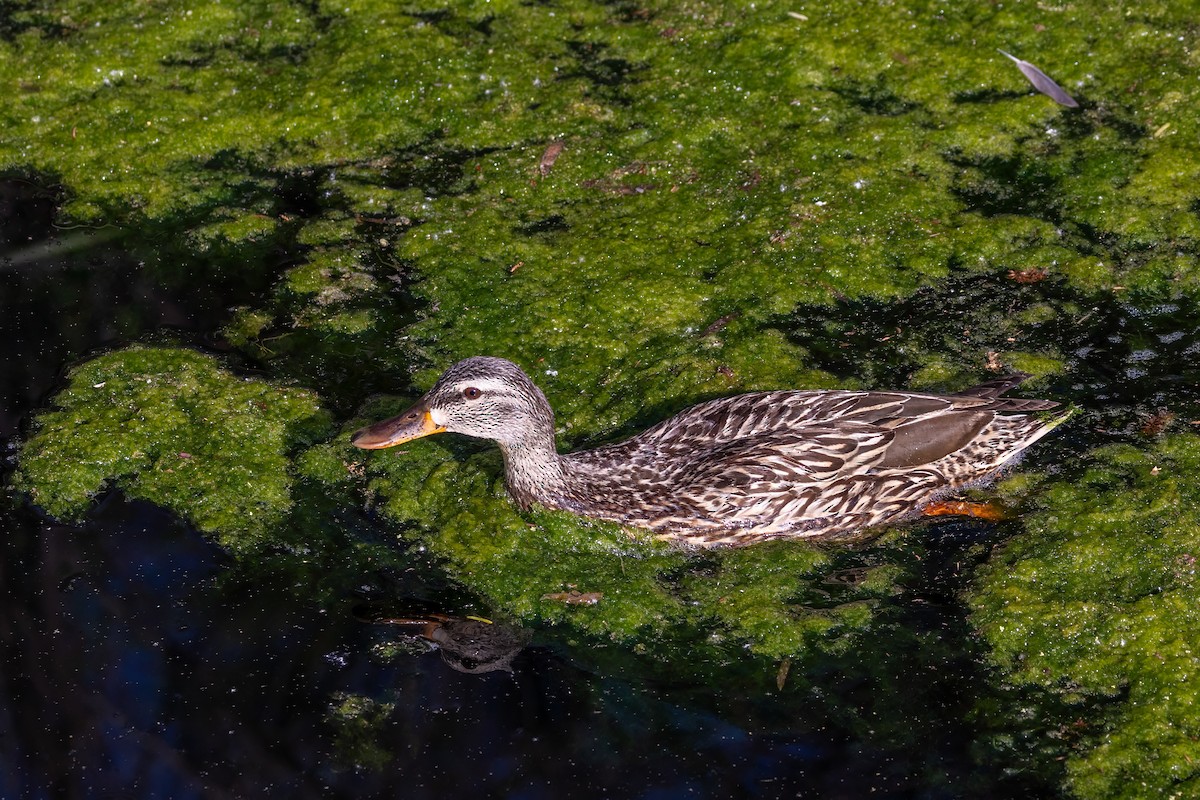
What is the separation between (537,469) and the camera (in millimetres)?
6707

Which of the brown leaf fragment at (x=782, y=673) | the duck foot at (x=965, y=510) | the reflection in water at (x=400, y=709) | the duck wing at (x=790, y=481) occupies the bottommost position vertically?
the reflection in water at (x=400, y=709)

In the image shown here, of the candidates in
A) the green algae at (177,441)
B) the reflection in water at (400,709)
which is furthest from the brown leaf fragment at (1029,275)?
the green algae at (177,441)

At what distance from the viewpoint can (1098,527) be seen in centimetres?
643

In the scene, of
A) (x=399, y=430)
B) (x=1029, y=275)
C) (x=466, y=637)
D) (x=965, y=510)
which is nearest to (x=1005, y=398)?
(x=965, y=510)

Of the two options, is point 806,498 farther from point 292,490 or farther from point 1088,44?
point 1088,44

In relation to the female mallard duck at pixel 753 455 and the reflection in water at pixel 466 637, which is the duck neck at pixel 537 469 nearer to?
the female mallard duck at pixel 753 455

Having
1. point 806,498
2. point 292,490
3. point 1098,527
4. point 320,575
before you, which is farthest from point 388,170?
point 1098,527

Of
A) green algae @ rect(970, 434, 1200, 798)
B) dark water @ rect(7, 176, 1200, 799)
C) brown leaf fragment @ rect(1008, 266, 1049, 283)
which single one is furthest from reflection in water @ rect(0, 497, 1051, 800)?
brown leaf fragment @ rect(1008, 266, 1049, 283)

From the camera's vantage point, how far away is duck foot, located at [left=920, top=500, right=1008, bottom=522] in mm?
6711

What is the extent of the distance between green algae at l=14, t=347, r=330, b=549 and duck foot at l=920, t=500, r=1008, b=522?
3.53 metres

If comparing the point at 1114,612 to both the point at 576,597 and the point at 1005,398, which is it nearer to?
the point at 1005,398

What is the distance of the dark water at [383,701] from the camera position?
5.50m

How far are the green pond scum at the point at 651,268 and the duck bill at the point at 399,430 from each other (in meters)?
0.55

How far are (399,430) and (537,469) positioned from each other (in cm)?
77
